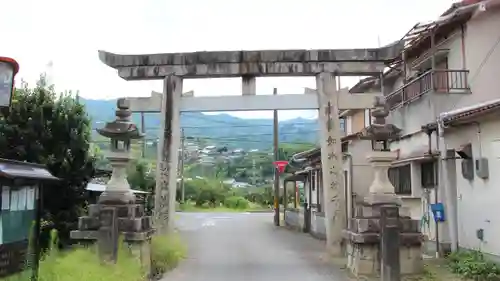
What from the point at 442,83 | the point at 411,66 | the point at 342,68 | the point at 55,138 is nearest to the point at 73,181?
the point at 55,138

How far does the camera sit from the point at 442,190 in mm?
14430

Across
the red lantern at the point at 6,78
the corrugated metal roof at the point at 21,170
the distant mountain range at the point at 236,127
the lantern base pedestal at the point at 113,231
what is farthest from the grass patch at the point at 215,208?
the red lantern at the point at 6,78

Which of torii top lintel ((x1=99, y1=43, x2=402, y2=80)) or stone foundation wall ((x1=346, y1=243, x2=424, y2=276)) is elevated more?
torii top lintel ((x1=99, y1=43, x2=402, y2=80))

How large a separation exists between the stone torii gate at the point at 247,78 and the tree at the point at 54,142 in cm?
186

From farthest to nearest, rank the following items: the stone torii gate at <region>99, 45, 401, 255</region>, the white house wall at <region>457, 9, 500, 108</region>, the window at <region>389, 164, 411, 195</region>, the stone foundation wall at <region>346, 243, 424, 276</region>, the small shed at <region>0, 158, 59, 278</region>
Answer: the window at <region>389, 164, 411, 195</region> → the white house wall at <region>457, 9, 500, 108</region> → the stone torii gate at <region>99, 45, 401, 255</region> → the stone foundation wall at <region>346, 243, 424, 276</region> → the small shed at <region>0, 158, 59, 278</region>

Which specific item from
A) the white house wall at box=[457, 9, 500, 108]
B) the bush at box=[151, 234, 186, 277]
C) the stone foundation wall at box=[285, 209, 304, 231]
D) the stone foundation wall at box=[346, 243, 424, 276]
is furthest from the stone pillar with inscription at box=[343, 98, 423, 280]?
the stone foundation wall at box=[285, 209, 304, 231]

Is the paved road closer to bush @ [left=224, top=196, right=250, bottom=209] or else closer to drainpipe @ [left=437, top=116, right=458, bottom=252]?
drainpipe @ [left=437, top=116, right=458, bottom=252]

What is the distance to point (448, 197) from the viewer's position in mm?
14094

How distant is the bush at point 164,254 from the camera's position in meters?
12.6

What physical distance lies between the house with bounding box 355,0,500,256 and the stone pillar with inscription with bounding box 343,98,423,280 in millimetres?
2267

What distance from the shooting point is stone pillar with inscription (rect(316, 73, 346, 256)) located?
1486 cm

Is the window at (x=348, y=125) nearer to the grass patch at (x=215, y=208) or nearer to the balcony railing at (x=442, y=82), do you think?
the balcony railing at (x=442, y=82)

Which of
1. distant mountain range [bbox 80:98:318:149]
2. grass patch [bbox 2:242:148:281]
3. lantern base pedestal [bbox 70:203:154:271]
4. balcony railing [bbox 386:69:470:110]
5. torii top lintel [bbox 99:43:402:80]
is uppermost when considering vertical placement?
distant mountain range [bbox 80:98:318:149]

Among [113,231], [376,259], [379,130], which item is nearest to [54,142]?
[113,231]
